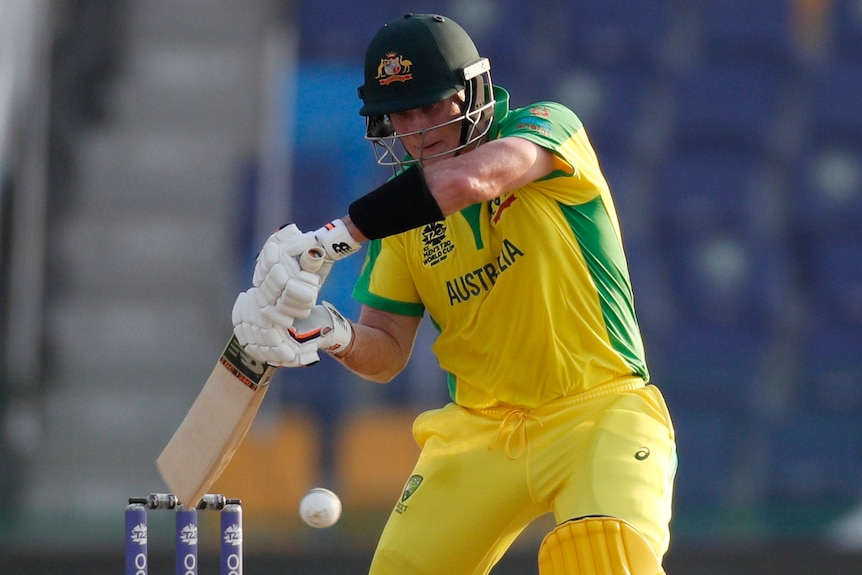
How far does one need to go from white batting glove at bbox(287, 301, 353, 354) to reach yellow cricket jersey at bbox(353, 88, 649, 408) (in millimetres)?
234

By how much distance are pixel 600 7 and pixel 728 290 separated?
1.78m

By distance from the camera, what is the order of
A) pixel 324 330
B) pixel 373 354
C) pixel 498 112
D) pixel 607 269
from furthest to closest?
pixel 373 354
pixel 498 112
pixel 607 269
pixel 324 330

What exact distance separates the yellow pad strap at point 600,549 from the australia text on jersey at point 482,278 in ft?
1.74

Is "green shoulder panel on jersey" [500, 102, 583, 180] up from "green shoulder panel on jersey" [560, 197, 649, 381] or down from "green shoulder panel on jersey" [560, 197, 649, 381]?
up

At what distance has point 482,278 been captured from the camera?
109 inches

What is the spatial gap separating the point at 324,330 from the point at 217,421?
292mm

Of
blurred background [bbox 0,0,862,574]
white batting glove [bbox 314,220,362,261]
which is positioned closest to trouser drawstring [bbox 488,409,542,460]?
white batting glove [bbox 314,220,362,261]

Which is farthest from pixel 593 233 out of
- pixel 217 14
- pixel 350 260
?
pixel 217 14

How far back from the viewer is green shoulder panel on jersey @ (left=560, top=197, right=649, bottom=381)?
8.99ft

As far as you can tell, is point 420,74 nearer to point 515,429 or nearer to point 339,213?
point 515,429

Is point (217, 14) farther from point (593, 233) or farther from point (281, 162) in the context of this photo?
point (593, 233)

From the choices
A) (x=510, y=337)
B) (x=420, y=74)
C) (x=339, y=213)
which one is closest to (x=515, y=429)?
(x=510, y=337)

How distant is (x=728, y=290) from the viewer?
7188 millimetres

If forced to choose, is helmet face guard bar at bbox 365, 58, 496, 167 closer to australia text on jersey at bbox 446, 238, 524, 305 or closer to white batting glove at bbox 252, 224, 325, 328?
australia text on jersey at bbox 446, 238, 524, 305
